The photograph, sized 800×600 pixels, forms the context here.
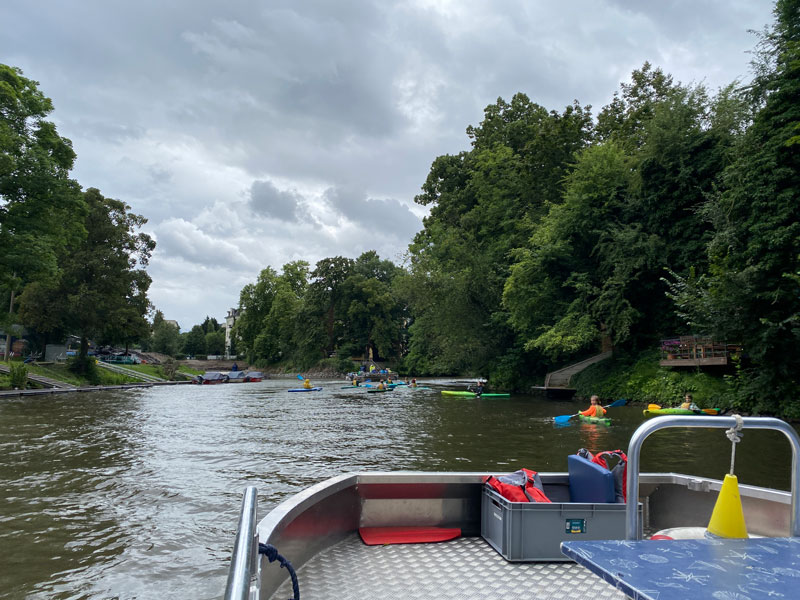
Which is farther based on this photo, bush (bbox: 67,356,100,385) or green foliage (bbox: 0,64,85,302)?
bush (bbox: 67,356,100,385)

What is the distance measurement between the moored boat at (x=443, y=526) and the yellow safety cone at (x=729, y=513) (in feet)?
0.80

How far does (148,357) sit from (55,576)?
275ft

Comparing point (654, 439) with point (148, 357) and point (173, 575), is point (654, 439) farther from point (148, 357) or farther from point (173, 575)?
point (148, 357)

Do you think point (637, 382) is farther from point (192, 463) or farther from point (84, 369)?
point (84, 369)

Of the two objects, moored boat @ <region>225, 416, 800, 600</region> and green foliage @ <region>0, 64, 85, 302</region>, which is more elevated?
green foliage @ <region>0, 64, 85, 302</region>

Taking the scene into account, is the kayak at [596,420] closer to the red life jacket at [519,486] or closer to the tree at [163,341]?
the red life jacket at [519,486]

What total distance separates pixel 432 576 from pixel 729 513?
2267 mm

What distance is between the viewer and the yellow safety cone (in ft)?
9.14

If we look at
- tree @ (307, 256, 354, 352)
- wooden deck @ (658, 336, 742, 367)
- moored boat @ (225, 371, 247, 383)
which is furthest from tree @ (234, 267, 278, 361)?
wooden deck @ (658, 336, 742, 367)

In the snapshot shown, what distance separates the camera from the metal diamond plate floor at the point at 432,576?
3.78 metres

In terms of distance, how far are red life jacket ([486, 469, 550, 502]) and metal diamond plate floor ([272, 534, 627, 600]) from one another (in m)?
0.53

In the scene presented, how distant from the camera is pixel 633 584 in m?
1.83

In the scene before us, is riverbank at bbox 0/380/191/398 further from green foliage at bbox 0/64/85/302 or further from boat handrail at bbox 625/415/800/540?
boat handrail at bbox 625/415/800/540

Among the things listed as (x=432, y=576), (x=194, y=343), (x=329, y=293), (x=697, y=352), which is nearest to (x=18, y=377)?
(x=432, y=576)
